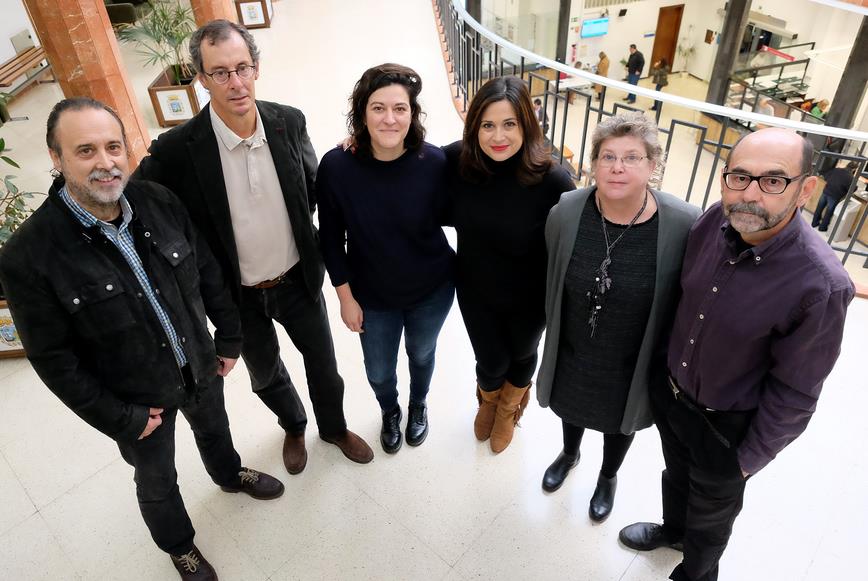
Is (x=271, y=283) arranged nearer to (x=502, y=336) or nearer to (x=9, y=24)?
(x=502, y=336)

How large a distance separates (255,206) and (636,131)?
1244 millimetres

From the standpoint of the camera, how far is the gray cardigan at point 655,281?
162 cm

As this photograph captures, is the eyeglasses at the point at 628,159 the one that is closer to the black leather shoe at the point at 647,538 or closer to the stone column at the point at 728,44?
the black leather shoe at the point at 647,538

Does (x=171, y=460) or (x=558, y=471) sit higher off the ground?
(x=171, y=460)

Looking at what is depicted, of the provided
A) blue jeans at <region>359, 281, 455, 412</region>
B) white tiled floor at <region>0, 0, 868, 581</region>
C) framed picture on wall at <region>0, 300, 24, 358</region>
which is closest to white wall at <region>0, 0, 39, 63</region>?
framed picture on wall at <region>0, 300, 24, 358</region>

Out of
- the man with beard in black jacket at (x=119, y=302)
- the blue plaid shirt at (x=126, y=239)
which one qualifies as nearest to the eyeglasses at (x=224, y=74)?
the man with beard in black jacket at (x=119, y=302)

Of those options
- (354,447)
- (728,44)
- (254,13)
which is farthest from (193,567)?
(728,44)

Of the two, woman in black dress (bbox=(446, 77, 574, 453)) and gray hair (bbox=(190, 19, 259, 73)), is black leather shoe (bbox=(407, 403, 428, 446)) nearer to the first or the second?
woman in black dress (bbox=(446, 77, 574, 453))

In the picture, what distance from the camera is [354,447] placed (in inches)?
100

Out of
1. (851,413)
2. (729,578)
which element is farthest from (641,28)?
(729,578)

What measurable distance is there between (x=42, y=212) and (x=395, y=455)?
66.4 inches

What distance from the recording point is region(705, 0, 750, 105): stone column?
Result: 11.6m

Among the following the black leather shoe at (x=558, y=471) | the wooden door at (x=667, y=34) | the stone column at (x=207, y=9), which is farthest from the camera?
the wooden door at (x=667, y=34)

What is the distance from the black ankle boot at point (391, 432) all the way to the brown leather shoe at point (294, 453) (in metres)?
0.36
